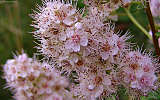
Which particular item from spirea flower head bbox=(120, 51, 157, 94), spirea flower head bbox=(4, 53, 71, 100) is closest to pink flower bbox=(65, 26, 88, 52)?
spirea flower head bbox=(4, 53, 71, 100)

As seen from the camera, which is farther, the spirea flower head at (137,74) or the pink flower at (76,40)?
the spirea flower head at (137,74)

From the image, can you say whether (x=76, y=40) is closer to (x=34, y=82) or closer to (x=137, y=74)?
(x=34, y=82)

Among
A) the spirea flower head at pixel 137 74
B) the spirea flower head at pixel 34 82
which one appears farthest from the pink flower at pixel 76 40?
the spirea flower head at pixel 137 74

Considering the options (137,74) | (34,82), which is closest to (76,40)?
(34,82)

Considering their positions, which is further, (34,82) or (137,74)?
(137,74)

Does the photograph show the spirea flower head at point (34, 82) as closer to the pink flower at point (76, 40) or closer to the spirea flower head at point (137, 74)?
the pink flower at point (76, 40)

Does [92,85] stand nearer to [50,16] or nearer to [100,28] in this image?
[100,28]
